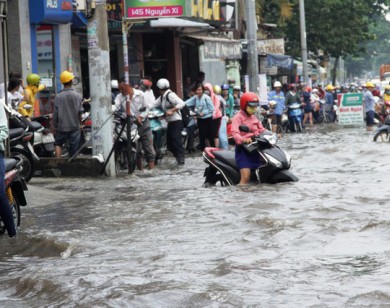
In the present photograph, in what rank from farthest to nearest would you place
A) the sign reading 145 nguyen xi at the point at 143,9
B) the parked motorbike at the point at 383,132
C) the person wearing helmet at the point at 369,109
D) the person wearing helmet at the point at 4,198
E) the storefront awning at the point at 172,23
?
the person wearing helmet at the point at 369,109 < the storefront awning at the point at 172,23 < the parked motorbike at the point at 383,132 < the sign reading 145 nguyen xi at the point at 143,9 < the person wearing helmet at the point at 4,198

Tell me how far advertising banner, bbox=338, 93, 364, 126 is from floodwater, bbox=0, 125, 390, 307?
21591mm

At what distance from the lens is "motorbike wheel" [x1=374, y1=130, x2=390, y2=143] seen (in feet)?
84.9

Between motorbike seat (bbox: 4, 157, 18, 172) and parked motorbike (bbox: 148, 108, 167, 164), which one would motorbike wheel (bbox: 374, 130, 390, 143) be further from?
motorbike seat (bbox: 4, 157, 18, 172)

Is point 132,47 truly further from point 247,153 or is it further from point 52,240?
point 52,240

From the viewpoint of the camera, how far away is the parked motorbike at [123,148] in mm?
Answer: 17812

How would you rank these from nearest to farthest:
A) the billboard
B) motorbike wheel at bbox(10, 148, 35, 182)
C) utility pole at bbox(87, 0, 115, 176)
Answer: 1. motorbike wheel at bbox(10, 148, 35, 182)
2. utility pole at bbox(87, 0, 115, 176)
3. the billboard

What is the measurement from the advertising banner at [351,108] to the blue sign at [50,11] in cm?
1612

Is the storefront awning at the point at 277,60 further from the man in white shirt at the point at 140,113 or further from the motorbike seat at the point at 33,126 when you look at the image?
the motorbike seat at the point at 33,126

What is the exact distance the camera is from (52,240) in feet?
33.9

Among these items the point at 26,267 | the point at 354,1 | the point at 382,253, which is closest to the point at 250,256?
the point at 382,253

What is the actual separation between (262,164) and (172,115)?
19.3 ft

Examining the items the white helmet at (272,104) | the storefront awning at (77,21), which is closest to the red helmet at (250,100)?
the storefront awning at (77,21)

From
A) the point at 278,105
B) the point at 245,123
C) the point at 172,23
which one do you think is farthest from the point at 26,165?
the point at 278,105

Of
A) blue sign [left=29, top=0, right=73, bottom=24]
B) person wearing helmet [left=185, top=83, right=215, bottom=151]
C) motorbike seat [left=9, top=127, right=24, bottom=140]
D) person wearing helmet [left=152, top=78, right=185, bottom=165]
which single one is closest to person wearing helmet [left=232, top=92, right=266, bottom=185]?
motorbike seat [left=9, top=127, right=24, bottom=140]
